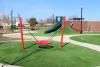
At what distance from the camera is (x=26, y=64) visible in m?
11.6

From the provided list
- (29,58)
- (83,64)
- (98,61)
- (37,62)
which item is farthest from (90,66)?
(29,58)

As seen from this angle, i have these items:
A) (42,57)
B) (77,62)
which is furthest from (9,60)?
(77,62)

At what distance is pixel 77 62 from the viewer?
12188mm

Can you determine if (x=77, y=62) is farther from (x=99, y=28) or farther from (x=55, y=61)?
(x=99, y=28)

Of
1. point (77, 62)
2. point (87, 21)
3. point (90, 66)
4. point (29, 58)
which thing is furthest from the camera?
point (87, 21)

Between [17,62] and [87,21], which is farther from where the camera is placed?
[87,21]

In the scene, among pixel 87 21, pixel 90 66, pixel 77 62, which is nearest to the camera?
pixel 90 66

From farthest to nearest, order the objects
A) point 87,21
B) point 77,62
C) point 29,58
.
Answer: point 87,21, point 29,58, point 77,62

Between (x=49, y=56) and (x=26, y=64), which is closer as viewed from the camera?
(x=26, y=64)

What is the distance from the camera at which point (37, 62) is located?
1205 centimetres

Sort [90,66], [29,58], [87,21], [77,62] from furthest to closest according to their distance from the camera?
[87,21]
[29,58]
[77,62]
[90,66]

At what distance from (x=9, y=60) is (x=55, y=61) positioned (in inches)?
87.7

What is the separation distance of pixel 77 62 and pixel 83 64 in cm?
47

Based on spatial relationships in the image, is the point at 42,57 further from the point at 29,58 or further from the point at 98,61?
the point at 98,61
